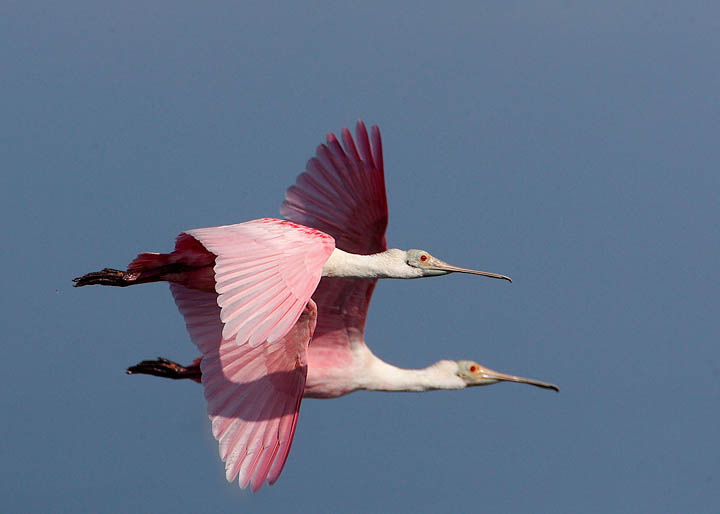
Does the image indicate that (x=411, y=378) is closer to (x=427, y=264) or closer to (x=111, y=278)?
(x=427, y=264)

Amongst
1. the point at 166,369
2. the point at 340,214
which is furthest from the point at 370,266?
the point at 166,369

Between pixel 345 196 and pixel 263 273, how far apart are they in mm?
3413

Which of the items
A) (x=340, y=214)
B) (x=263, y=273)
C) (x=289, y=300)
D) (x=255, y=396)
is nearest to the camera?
(x=289, y=300)

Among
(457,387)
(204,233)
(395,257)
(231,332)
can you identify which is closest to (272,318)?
(231,332)

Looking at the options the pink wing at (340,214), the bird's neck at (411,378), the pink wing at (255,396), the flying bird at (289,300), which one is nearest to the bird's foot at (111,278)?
the flying bird at (289,300)

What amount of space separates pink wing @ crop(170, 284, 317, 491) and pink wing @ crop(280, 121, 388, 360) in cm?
97

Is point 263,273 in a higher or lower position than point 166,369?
higher

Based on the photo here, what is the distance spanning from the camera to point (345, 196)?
1199 cm

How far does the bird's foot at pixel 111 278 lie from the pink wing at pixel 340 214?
1767 millimetres

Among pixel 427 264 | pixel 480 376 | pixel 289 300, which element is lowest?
pixel 480 376

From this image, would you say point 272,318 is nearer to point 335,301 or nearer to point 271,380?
point 271,380

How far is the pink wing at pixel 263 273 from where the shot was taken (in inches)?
320

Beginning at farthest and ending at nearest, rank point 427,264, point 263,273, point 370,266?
point 427,264, point 370,266, point 263,273

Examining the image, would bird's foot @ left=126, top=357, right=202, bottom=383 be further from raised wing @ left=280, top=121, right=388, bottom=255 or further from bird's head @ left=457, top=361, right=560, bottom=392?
bird's head @ left=457, top=361, right=560, bottom=392
